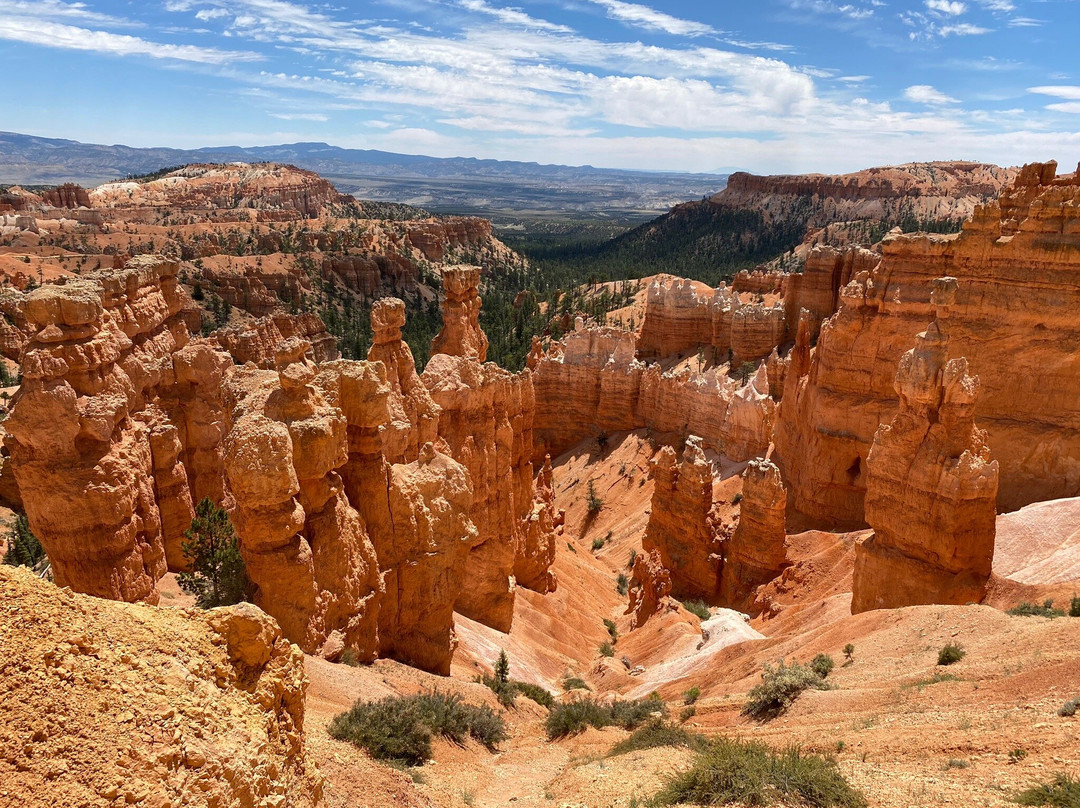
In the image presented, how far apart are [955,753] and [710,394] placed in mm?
26937

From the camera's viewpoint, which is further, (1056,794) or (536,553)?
(536,553)

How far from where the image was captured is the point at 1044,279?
21953mm

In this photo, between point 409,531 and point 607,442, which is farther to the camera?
point 607,442

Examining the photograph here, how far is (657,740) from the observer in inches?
466

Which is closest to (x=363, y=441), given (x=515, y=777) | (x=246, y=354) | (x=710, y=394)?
(x=515, y=777)

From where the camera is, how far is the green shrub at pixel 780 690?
13023 millimetres

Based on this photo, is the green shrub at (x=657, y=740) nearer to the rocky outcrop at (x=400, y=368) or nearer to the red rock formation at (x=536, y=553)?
the rocky outcrop at (x=400, y=368)

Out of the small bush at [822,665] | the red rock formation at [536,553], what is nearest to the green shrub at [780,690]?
the small bush at [822,665]

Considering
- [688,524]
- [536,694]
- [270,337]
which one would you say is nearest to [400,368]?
[536,694]

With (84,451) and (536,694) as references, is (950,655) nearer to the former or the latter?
(536,694)

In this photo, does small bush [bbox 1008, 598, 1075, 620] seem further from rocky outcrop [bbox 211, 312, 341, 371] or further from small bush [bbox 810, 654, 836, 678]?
rocky outcrop [bbox 211, 312, 341, 371]

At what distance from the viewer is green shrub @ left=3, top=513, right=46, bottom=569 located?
19.4m

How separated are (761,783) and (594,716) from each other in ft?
19.1

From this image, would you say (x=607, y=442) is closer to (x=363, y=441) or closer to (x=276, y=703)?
(x=363, y=441)
